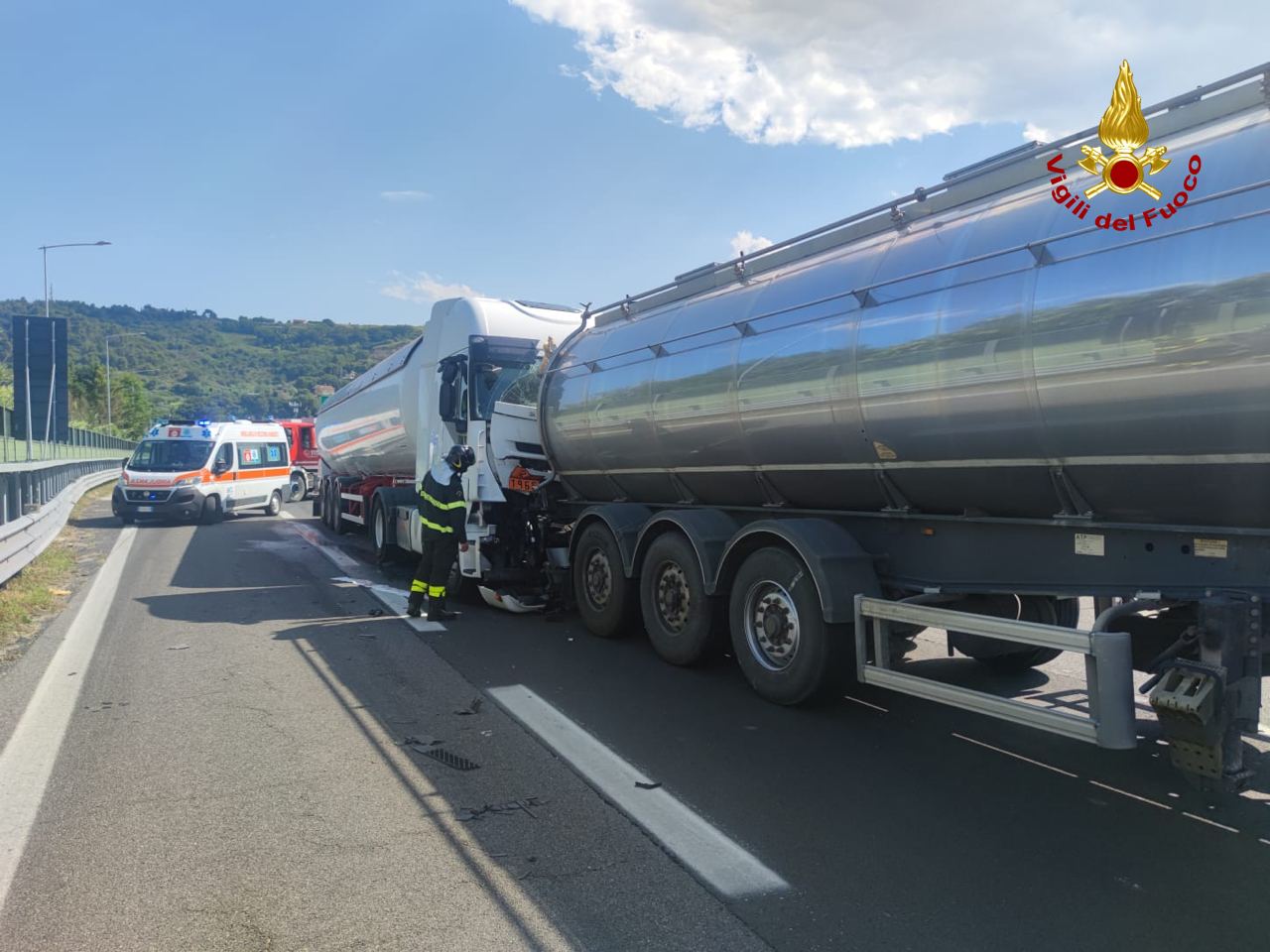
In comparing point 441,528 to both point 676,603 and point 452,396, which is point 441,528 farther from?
point 676,603

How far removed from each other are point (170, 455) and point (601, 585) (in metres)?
14.7

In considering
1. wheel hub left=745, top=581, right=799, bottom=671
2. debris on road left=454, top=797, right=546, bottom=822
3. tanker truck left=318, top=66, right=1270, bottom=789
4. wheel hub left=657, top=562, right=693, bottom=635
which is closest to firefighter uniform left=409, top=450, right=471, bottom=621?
tanker truck left=318, top=66, right=1270, bottom=789

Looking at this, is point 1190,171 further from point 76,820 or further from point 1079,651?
point 76,820

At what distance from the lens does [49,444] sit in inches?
919

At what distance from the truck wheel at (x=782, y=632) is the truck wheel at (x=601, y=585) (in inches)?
63.3

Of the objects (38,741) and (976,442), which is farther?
(38,741)

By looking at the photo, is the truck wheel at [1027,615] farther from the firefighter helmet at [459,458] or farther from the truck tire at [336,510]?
the truck tire at [336,510]

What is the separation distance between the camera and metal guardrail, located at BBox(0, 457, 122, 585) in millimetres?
9492

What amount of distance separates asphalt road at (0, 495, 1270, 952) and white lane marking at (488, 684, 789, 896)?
0.06 m

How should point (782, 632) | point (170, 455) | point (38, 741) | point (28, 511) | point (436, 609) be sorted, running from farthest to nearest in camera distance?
point (170, 455) < point (28, 511) < point (436, 609) < point (782, 632) < point (38, 741)

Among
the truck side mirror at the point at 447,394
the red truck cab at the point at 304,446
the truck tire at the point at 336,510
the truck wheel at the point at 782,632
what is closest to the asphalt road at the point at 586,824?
the truck wheel at the point at 782,632

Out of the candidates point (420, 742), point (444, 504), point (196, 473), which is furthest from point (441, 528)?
point (196, 473)

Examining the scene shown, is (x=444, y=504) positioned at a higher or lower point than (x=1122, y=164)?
lower

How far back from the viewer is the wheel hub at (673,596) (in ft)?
23.1
